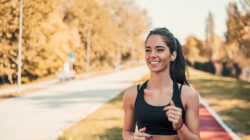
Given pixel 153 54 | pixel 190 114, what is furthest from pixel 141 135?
A: pixel 153 54

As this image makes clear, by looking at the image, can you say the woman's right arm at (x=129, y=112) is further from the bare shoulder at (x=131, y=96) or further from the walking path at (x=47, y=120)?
the walking path at (x=47, y=120)

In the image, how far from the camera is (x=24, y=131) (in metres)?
9.45

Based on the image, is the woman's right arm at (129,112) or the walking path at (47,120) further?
the walking path at (47,120)

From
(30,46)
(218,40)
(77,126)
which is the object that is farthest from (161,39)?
(218,40)

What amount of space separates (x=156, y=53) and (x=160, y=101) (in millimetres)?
410

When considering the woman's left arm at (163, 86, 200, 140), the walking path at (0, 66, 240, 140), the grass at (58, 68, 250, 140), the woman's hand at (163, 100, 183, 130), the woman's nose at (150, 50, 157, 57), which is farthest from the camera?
the walking path at (0, 66, 240, 140)

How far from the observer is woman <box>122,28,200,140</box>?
109 inches

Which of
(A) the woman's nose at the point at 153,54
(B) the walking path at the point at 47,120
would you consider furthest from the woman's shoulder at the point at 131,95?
(B) the walking path at the point at 47,120

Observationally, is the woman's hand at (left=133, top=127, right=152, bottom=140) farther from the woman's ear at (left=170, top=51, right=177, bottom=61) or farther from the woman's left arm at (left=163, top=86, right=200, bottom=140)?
the woman's ear at (left=170, top=51, right=177, bottom=61)

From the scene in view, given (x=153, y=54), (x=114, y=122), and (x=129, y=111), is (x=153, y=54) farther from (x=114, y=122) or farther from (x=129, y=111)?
(x=114, y=122)

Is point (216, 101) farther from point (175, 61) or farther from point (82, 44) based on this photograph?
point (82, 44)

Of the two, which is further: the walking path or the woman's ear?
the walking path

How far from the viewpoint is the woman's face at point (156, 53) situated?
2.89 metres

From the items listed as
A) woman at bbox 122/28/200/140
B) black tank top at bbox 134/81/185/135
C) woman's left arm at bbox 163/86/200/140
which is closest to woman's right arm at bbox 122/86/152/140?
woman at bbox 122/28/200/140
